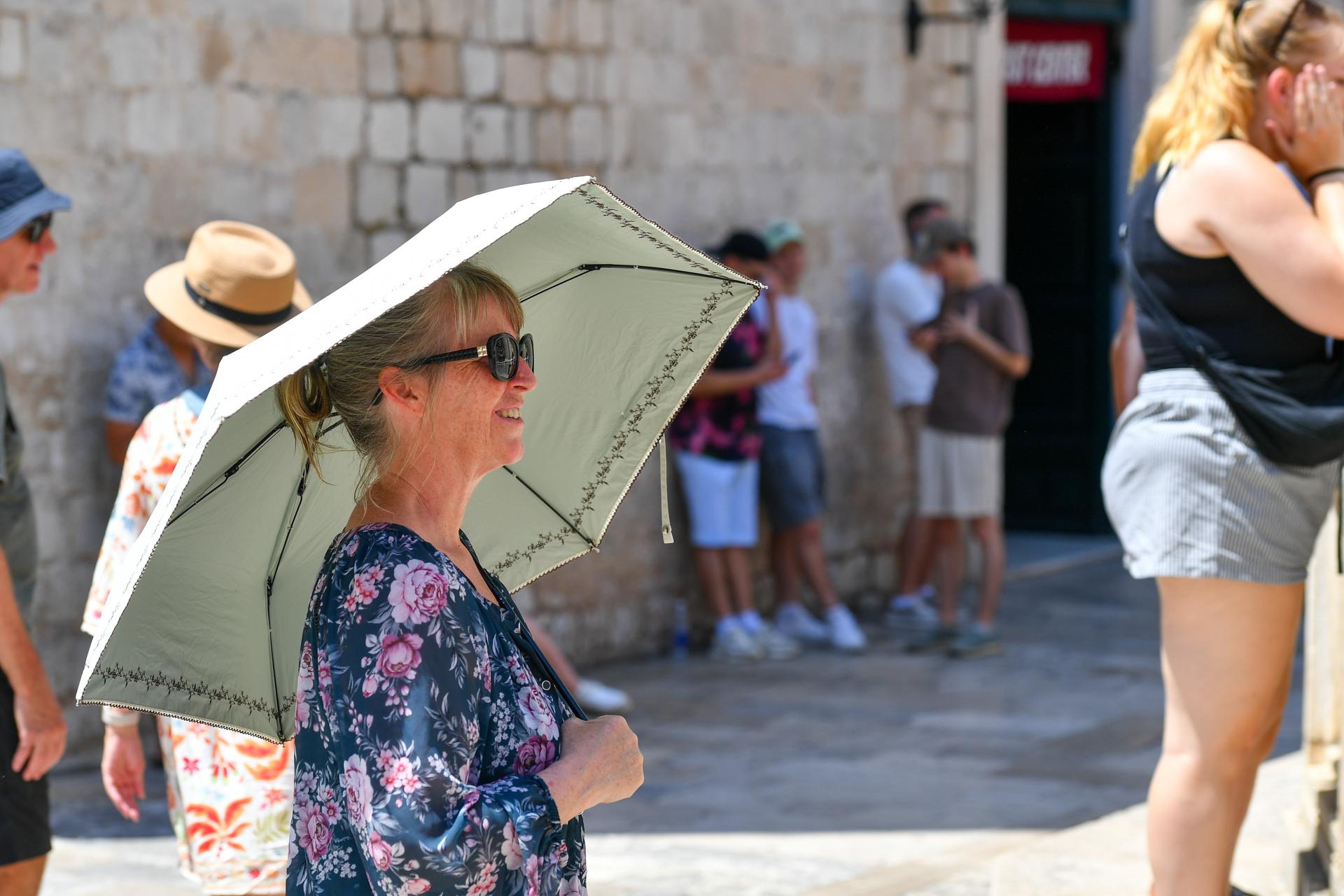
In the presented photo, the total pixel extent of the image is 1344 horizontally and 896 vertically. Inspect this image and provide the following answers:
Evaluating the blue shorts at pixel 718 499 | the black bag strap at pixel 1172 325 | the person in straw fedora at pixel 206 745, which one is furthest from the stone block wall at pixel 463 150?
the black bag strap at pixel 1172 325

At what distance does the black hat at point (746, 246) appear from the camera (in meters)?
8.75

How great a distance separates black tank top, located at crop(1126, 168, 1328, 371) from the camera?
3.36 meters

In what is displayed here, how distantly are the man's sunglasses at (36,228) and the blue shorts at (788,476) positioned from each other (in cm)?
560

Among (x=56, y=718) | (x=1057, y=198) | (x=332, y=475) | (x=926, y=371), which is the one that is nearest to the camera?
(x=332, y=475)

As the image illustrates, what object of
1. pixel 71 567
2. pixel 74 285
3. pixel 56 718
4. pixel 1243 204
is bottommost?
pixel 71 567

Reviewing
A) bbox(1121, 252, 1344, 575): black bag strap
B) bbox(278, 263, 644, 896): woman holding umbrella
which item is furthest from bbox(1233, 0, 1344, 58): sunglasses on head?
bbox(278, 263, 644, 896): woman holding umbrella

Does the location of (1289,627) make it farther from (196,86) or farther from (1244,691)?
(196,86)

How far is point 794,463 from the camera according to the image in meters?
9.31

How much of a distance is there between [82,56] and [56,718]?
382cm

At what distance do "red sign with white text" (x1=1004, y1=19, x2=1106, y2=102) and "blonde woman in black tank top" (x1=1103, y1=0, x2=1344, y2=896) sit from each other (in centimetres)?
885

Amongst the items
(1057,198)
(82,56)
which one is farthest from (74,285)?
(1057,198)

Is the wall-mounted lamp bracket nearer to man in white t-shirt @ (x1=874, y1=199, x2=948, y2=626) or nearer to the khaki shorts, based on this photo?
man in white t-shirt @ (x1=874, y1=199, x2=948, y2=626)

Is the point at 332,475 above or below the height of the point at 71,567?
above

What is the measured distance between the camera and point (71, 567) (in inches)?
265
